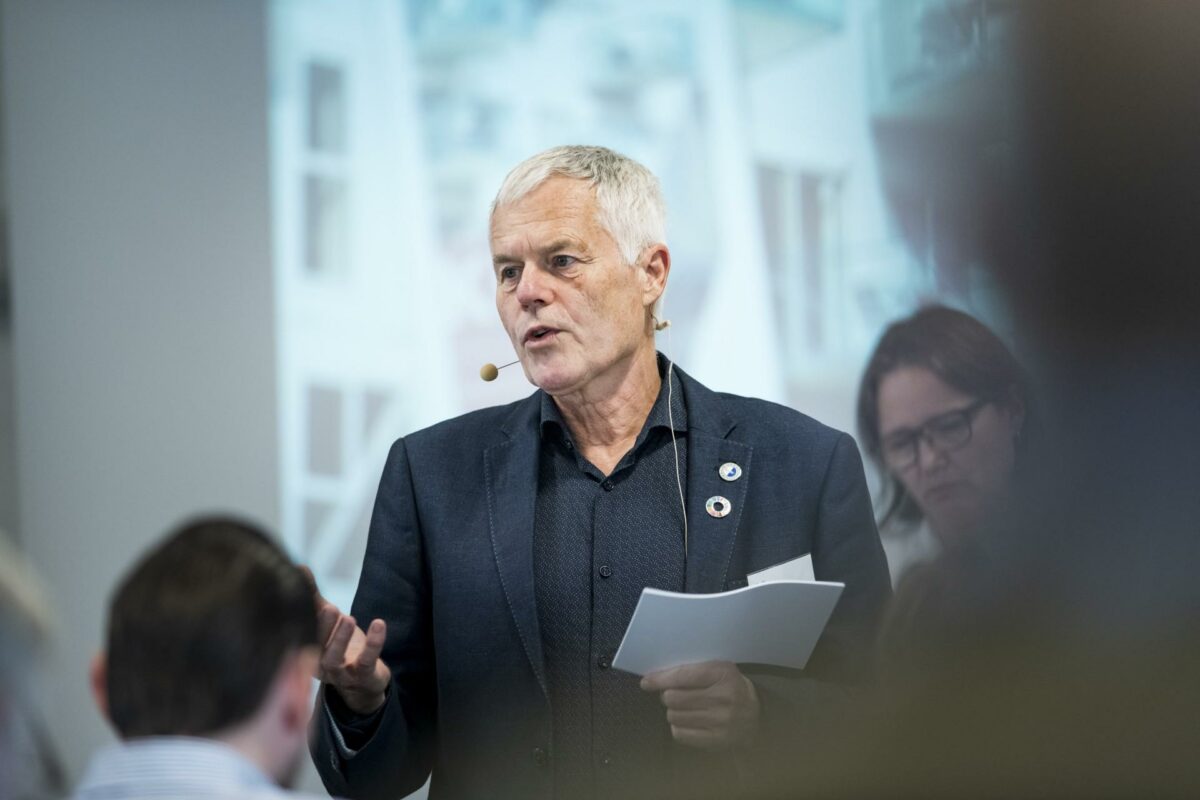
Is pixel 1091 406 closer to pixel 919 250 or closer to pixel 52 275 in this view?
pixel 919 250

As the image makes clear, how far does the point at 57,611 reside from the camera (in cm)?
354

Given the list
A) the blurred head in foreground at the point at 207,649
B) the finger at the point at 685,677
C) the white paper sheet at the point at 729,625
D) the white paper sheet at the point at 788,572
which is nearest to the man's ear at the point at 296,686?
the blurred head in foreground at the point at 207,649

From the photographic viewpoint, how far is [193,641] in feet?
3.62

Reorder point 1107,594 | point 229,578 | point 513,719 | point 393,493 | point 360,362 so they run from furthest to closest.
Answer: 1. point 360,362
2. point 1107,594
3. point 393,493
4. point 513,719
5. point 229,578

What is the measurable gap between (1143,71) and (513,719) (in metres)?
2.34

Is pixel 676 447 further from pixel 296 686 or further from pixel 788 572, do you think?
pixel 296 686

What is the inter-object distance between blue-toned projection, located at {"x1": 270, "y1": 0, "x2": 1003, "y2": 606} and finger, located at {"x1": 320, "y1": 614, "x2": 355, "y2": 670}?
1722mm

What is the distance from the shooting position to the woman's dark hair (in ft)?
10.3

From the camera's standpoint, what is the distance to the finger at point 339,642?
1669 mm

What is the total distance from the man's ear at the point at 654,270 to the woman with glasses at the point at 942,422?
4.07 feet

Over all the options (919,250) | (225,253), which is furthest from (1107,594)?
(225,253)

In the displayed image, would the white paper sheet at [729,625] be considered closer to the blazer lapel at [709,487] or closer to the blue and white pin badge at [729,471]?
the blazer lapel at [709,487]

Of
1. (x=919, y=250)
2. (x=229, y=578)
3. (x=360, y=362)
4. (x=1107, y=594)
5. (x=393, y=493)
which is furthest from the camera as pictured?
(x=360, y=362)

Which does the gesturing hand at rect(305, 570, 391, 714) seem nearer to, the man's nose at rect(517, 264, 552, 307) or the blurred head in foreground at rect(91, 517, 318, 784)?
the blurred head in foreground at rect(91, 517, 318, 784)
